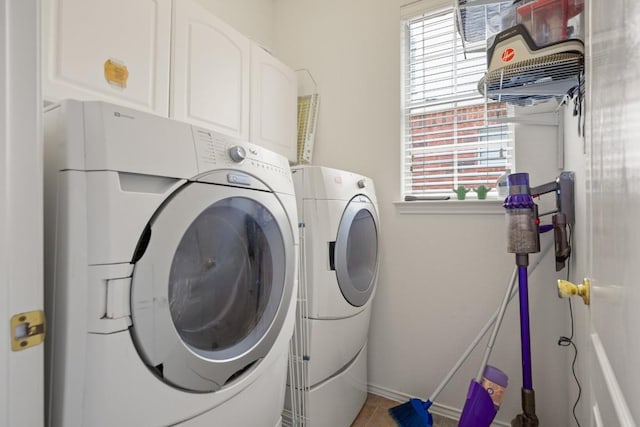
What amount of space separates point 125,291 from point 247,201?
15.9 inches

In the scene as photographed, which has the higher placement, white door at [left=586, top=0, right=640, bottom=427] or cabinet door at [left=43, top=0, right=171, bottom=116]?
cabinet door at [left=43, top=0, right=171, bottom=116]

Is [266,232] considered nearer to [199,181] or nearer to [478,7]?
[199,181]

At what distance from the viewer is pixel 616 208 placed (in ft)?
1.30

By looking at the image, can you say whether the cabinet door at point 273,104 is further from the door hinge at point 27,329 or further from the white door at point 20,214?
the door hinge at point 27,329

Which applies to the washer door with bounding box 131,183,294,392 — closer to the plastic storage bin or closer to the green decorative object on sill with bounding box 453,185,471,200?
the plastic storage bin

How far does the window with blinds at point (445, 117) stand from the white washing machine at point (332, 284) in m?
0.56

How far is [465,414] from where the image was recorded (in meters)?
1.31

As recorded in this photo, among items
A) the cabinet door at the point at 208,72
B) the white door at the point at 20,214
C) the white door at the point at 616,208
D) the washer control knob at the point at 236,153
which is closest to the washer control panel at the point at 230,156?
the washer control knob at the point at 236,153

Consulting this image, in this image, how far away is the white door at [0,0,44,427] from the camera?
500mm

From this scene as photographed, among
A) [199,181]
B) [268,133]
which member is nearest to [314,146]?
[268,133]

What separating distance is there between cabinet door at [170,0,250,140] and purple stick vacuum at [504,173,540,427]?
Result: 4.42 ft

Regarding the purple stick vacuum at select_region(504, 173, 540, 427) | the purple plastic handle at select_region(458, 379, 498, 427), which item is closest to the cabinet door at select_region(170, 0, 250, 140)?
the purple stick vacuum at select_region(504, 173, 540, 427)

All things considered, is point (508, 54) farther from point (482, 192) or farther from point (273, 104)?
point (273, 104)

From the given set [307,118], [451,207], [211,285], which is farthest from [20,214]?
[307,118]
